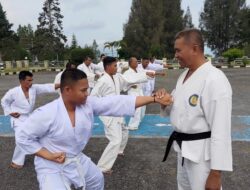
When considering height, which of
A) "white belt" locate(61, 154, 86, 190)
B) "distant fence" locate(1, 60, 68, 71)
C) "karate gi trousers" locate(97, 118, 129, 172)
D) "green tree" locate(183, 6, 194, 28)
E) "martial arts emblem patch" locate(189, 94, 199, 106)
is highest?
"green tree" locate(183, 6, 194, 28)

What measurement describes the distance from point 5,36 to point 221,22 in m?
32.3

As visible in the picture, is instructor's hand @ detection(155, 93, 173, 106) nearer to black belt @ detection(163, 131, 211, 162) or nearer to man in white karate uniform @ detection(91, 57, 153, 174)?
black belt @ detection(163, 131, 211, 162)

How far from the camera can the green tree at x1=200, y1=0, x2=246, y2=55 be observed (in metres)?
56.6

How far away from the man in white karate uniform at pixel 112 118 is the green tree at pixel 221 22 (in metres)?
54.4

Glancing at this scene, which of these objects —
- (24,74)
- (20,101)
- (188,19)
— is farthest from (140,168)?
(188,19)

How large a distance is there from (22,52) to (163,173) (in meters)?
60.1

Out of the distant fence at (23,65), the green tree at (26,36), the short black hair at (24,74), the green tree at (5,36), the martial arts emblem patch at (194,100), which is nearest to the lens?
the martial arts emblem patch at (194,100)

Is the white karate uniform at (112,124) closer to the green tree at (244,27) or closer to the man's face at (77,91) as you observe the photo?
the man's face at (77,91)

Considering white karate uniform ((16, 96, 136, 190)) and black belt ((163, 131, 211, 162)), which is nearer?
black belt ((163, 131, 211, 162))

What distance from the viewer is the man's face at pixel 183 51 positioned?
279cm

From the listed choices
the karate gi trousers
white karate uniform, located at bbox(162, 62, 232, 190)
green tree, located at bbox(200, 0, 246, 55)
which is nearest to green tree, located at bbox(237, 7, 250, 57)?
green tree, located at bbox(200, 0, 246, 55)

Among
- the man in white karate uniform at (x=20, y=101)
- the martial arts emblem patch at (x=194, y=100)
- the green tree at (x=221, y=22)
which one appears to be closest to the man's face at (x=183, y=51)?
the martial arts emblem patch at (x=194, y=100)

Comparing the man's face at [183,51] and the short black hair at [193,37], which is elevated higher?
the short black hair at [193,37]

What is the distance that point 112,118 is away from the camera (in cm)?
532
